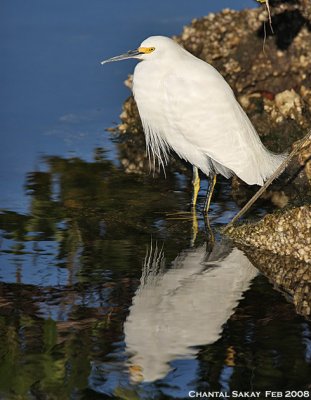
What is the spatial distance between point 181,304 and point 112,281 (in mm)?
488

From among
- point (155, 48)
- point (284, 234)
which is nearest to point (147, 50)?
point (155, 48)

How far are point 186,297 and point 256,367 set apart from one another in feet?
3.63

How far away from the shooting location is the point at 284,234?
6.70 metres

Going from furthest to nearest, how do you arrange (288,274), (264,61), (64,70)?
(64,70) < (264,61) < (288,274)

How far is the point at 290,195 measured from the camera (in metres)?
8.09

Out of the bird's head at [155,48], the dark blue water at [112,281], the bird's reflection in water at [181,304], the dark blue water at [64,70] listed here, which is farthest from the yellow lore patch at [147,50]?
the bird's reflection in water at [181,304]

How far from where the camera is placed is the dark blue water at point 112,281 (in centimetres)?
494

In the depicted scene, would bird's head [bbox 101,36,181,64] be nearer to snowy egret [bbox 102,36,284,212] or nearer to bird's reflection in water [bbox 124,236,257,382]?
snowy egret [bbox 102,36,284,212]

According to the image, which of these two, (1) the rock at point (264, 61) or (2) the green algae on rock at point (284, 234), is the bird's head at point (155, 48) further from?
(1) the rock at point (264, 61)

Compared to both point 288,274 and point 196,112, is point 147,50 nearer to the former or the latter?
point 196,112

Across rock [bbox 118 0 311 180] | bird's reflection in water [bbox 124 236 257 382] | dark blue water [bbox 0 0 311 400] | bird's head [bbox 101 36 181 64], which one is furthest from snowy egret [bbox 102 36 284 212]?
rock [bbox 118 0 311 180]

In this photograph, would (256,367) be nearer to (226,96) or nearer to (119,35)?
(226,96)

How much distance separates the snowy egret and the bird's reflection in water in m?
1.00

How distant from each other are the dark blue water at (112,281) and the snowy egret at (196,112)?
1.15ft
